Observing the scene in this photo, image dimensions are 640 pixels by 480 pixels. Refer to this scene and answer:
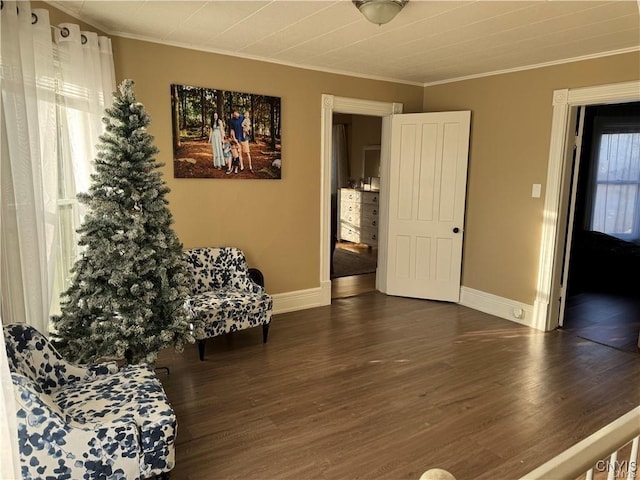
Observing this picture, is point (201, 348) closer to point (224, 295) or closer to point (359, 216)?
point (224, 295)

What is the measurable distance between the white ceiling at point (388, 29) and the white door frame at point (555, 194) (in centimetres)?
34

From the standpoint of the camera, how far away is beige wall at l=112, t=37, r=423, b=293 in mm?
3822

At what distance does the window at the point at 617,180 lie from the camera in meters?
6.42

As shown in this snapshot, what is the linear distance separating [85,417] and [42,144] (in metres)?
1.57

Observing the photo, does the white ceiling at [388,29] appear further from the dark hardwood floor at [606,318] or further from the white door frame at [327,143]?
the dark hardwood floor at [606,318]

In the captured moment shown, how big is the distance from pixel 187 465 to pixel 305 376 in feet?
3.86

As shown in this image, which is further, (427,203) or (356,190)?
(356,190)

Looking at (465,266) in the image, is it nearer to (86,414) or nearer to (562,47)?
(562,47)

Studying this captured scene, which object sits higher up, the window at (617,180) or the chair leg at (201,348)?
the window at (617,180)

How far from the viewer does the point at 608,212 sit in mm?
6660

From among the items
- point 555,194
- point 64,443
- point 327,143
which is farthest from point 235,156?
point 555,194

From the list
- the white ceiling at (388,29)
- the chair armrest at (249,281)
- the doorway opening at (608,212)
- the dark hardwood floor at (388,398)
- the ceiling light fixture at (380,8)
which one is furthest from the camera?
the doorway opening at (608,212)

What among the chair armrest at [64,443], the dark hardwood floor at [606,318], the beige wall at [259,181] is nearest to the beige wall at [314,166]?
the beige wall at [259,181]

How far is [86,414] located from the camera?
202 centimetres
